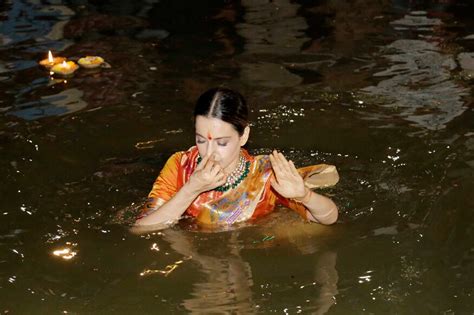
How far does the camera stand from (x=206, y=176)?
4309 millimetres

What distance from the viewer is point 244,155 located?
191 inches

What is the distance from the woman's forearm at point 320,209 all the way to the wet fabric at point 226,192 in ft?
0.75

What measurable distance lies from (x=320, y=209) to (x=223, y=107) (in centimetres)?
75

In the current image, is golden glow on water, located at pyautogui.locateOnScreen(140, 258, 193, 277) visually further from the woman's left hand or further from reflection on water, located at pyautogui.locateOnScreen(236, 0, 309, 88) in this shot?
reflection on water, located at pyautogui.locateOnScreen(236, 0, 309, 88)

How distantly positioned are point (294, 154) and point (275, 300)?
2148mm

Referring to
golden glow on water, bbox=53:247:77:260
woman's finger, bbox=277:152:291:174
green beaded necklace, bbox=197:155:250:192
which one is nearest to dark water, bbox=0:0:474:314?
golden glow on water, bbox=53:247:77:260

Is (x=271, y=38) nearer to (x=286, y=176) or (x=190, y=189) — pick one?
(x=190, y=189)

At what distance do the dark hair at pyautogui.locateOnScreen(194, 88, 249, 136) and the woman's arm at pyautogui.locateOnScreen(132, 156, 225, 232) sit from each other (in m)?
0.23

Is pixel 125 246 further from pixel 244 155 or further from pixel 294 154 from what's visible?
pixel 294 154

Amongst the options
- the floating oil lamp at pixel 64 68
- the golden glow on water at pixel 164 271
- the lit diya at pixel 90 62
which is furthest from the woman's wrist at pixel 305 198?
the lit diya at pixel 90 62

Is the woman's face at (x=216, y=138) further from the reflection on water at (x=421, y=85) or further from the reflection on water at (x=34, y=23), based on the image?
the reflection on water at (x=34, y=23)

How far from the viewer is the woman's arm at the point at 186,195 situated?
432 cm

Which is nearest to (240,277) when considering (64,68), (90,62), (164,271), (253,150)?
(164,271)

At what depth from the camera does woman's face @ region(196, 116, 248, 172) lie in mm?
4410
